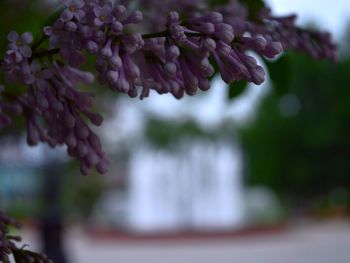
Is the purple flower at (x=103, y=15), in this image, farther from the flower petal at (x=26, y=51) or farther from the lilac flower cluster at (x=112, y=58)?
the flower petal at (x=26, y=51)

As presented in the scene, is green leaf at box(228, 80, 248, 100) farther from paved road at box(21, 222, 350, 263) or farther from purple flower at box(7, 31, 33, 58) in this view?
paved road at box(21, 222, 350, 263)

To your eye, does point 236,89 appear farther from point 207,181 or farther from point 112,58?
point 207,181

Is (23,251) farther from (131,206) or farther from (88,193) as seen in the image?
(88,193)

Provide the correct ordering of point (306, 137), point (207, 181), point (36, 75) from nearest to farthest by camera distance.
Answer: point (36, 75)
point (207, 181)
point (306, 137)

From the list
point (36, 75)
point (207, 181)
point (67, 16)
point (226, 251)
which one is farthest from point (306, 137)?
point (67, 16)

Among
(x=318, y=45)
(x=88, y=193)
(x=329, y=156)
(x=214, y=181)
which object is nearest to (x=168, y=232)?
(x=214, y=181)

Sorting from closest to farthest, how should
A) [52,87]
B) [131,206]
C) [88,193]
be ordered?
[52,87] → [131,206] → [88,193]

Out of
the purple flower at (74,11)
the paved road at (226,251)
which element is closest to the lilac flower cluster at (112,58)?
the purple flower at (74,11)
